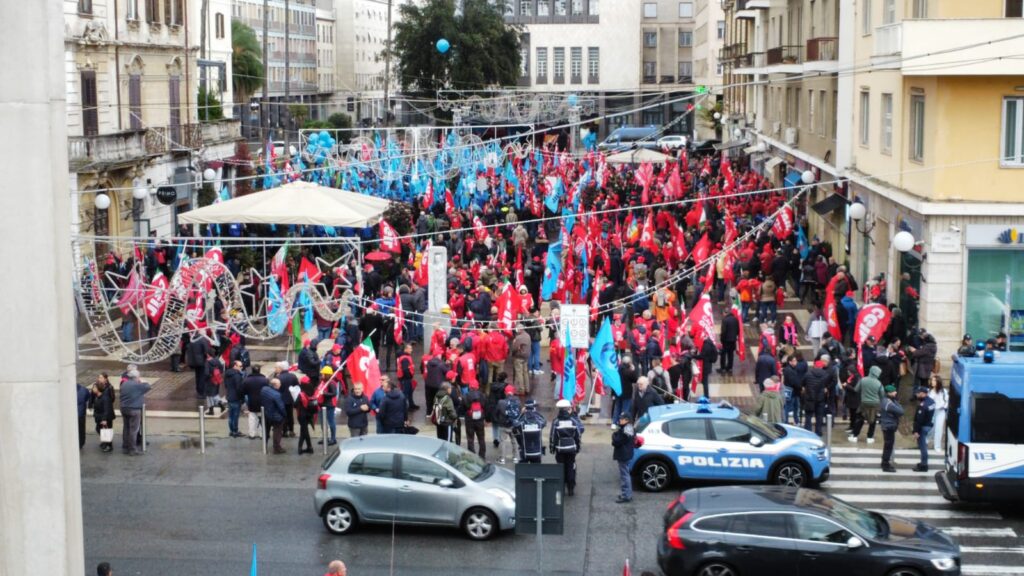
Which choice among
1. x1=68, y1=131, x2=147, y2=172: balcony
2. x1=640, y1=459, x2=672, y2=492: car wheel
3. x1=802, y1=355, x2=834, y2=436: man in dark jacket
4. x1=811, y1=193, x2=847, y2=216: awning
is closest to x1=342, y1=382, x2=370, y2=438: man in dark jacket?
x1=640, y1=459, x2=672, y2=492: car wheel

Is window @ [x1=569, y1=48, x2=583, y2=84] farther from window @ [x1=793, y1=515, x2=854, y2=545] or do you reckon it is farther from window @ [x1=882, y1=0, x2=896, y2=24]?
window @ [x1=793, y1=515, x2=854, y2=545]

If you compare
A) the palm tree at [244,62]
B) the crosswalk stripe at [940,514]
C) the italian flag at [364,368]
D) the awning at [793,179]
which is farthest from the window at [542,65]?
the crosswalk stripe at [940,514]

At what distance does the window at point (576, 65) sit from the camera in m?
103

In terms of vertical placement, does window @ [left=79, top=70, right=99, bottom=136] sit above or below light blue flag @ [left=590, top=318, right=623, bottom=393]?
above

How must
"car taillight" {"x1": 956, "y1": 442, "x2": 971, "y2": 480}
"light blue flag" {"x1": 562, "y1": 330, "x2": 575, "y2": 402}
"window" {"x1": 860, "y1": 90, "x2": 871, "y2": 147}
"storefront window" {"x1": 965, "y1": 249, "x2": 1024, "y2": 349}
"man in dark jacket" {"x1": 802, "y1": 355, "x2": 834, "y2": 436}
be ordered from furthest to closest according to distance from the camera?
"window" {"x1": 860, "y1": 90, "x2": 871, "y2": 147}
"storefront window" {"x1": 965, "y1": 249, "x2": 1024, "y2": 349}
"light blue flag" {"x1": 562, "y1": 330, "x2": 575, "y2": 402}
"man in dark jacket" {"x1": 802, "y1": 355, "x2": 834, "y2": 436}
"car taillight" {"x1": 956, "y1": 442, "x2": 971, "y2": 480}

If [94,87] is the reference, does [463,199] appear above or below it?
below

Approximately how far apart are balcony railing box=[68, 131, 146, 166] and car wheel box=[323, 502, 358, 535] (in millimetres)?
22487

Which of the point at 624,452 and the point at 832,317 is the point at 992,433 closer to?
the point at 624,452

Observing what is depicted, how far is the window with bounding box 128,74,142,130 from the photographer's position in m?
45.8

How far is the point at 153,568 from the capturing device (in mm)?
17516

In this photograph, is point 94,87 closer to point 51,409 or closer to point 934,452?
point 934,452

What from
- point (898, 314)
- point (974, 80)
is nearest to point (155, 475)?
point (898, 314)

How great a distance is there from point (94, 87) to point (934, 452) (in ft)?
96.1

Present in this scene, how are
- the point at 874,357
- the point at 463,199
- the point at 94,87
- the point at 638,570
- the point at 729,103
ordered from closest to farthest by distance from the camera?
1. the point at 638,570
2. the point at 874,357
3. the point at 94,87
4. the point at 463,199
5. the point at 729,103
